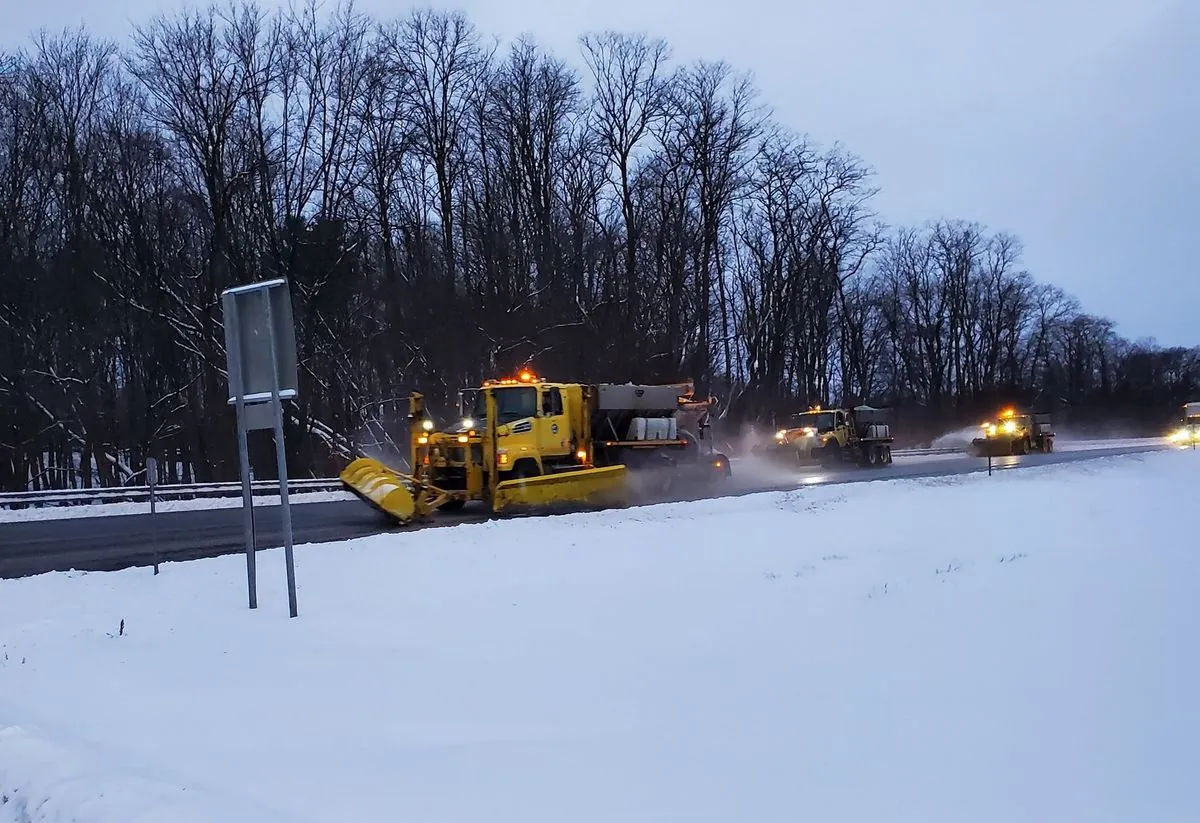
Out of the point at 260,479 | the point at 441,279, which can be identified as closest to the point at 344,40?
the point at 441,279

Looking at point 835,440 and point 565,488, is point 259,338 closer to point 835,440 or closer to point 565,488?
point 565,488

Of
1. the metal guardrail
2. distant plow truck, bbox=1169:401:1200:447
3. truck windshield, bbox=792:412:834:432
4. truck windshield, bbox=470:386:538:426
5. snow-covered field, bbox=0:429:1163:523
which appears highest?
truck windshield, bbox=470:386:538:426

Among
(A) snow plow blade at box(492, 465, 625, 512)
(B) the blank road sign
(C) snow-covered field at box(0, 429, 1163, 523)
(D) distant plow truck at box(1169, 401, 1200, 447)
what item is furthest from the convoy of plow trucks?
(D) distant plow truck at box(1169, 401, 1200, 447)

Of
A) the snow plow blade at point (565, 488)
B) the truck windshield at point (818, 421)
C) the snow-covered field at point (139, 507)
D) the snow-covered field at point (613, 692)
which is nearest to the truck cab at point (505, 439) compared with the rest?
the snow plow blade at point (565, 488)

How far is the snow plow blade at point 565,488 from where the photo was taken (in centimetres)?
1975

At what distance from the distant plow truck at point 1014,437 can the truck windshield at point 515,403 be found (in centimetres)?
3268

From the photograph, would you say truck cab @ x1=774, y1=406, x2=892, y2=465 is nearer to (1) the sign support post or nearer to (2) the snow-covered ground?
(2) the snow-covered ground

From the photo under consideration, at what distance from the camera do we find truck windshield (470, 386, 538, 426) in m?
20.7

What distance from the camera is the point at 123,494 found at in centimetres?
2428

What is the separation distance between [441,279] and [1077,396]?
7213 cm

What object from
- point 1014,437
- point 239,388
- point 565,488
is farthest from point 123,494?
point 1014,437

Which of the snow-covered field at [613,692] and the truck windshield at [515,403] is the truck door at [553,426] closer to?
the truck windshield at [515,403]

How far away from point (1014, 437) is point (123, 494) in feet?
133

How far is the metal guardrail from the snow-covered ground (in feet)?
0.76
